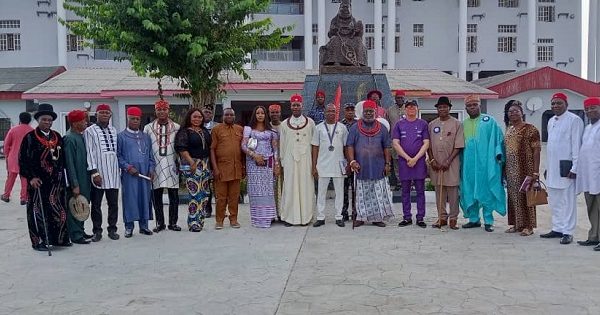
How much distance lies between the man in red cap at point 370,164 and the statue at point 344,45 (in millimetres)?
4329

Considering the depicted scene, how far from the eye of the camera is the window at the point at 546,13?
117ft

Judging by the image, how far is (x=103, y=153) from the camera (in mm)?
6121

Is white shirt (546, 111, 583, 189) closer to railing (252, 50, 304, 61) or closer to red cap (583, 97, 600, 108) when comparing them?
red cap (583, 97, 600, 108)

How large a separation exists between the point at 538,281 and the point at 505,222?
9.57ft

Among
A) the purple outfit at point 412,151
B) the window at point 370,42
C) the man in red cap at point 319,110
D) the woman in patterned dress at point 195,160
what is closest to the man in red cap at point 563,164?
the purple outfit at point 412,151

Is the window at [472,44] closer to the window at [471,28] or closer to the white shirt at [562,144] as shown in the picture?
the window at [471,28]

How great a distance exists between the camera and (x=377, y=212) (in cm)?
688

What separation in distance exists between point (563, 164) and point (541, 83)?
20.4 metres

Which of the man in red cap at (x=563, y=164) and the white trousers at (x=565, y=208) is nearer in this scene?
the man in red cap at (x=563, y=164)

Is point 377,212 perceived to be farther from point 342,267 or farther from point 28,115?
point 28,115

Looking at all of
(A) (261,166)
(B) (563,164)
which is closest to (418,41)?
(A) (261,166)

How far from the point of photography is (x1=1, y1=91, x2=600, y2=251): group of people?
5.83 metres

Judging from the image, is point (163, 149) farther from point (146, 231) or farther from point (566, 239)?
point (566, 239)

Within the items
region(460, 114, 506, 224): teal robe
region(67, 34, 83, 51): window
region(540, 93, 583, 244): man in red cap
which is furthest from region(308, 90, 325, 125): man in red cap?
region(67, 34, 83, 51): window
